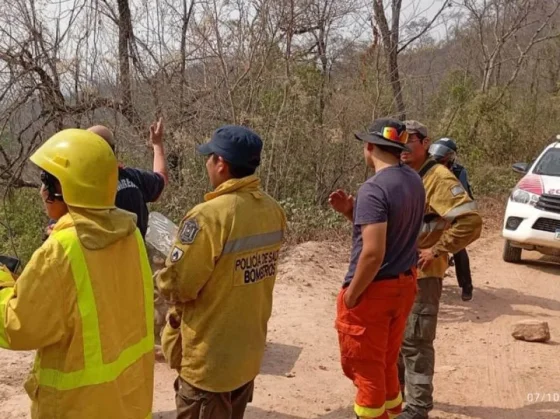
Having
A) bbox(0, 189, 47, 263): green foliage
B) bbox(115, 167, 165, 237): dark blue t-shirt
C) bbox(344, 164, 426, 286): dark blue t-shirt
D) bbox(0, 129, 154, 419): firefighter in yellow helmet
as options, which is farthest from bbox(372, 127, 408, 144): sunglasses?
bbox(0, 189, 47, 263): green foliage

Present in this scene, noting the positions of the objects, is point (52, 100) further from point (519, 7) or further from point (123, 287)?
point (519, 7)

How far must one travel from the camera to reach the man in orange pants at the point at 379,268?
3178mm

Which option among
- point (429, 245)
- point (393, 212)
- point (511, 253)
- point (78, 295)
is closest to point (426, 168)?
point (429, 245)

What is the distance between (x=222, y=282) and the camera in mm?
2787

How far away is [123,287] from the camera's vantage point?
6.98 feet

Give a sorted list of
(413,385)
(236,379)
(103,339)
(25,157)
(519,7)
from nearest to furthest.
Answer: (103,339)
(236,379)
(413,385)
(25,157)
(519,7)

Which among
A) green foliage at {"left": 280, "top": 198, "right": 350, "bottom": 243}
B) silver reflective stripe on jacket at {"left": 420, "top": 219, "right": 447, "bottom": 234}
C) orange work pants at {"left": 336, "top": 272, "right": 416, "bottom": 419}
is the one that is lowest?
green foliage at {"left": 280, "top": 198, "right": 350, "bottom": 243}

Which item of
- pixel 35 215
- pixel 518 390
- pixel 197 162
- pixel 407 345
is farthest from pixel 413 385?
pixel 35 215

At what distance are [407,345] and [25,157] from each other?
7.23 m

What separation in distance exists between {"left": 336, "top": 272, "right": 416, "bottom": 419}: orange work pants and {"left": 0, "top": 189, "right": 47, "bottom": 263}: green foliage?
784 centimetres

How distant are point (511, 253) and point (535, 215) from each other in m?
0.88

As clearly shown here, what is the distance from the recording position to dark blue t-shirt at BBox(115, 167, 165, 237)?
3615mm

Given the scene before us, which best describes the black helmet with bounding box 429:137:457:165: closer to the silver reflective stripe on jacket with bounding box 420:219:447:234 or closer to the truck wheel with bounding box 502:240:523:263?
the silver reflective stripe on jacket with bounding box 420:219:447:234

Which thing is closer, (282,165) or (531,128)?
(282,165)
